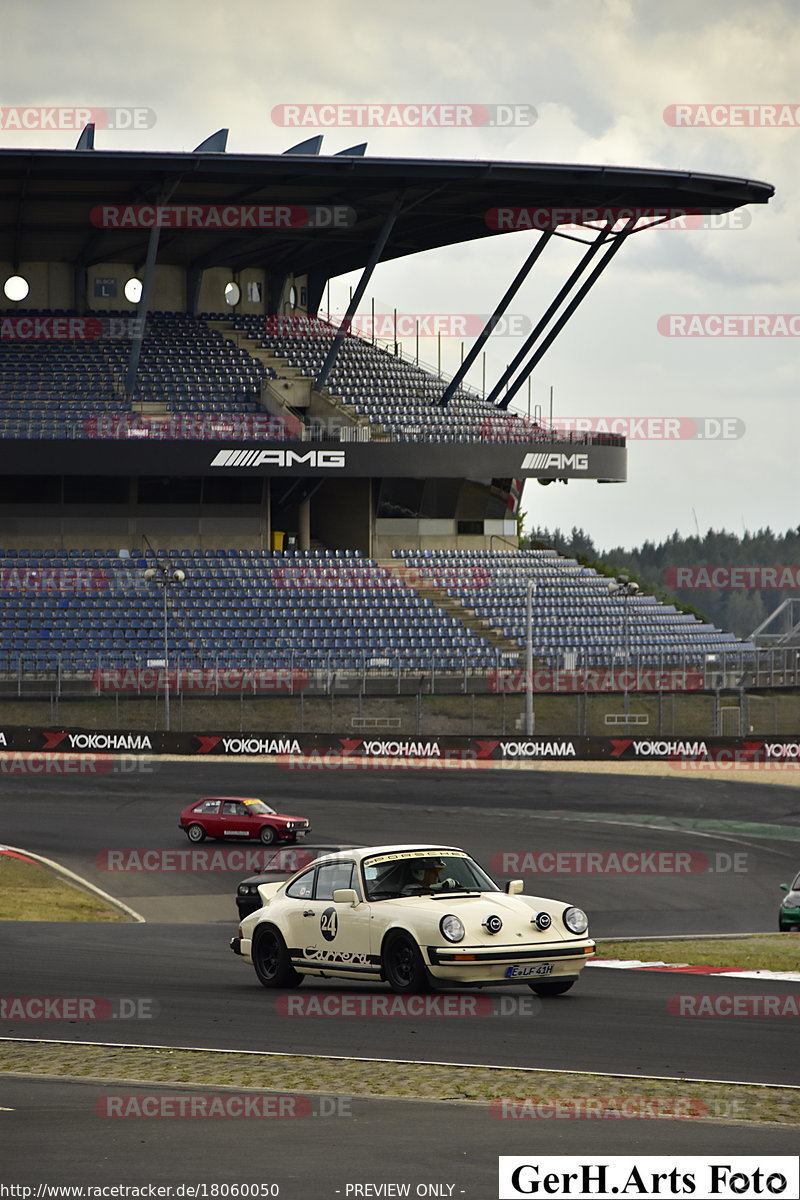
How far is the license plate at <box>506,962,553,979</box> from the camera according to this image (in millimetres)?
13828

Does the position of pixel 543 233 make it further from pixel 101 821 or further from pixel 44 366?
pixel 101 821

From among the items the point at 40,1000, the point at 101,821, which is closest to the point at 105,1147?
the point at 40,1000

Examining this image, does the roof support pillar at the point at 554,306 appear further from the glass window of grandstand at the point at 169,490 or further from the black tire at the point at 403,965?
the black tire at the point at 403,965

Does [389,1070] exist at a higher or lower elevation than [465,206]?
lower

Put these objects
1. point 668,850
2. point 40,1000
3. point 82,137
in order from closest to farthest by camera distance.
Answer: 1. point 40,1000
2. point 668,850
3. point 82,137

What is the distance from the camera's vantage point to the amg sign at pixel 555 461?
6069 cm

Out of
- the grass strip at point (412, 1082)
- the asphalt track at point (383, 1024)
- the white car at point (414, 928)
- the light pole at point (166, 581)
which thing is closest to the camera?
the asphalt track at point (383, 1024)

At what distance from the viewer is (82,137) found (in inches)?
2180

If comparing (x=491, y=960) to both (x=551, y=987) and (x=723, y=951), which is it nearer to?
(x=551, y=987)

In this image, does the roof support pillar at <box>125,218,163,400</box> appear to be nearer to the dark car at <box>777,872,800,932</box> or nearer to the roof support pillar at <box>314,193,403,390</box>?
the roof support pillar at <box>314,193,403,390</box>

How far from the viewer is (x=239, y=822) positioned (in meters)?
34.5

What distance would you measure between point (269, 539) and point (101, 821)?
971 inches

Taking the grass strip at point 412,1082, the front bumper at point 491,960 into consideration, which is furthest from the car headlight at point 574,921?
the grass strip at point 412,1082

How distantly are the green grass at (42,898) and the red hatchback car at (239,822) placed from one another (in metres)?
5.14
